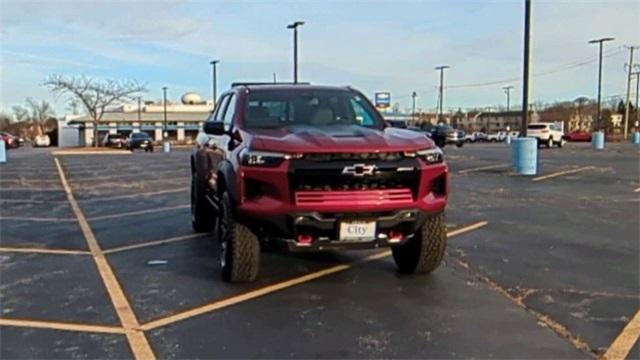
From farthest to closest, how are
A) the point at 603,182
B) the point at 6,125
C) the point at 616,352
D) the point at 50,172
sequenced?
the point at 6,125 → the point at 50,172 → the point at 603,182 → the point at 616,352

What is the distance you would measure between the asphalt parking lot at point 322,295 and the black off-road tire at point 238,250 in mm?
122

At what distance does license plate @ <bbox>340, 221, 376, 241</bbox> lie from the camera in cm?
546

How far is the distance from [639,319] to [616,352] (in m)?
0.85

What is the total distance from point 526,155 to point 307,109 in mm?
13387

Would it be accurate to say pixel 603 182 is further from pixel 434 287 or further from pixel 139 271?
pixel 139 271

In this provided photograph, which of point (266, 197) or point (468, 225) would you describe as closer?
point (266, 197)

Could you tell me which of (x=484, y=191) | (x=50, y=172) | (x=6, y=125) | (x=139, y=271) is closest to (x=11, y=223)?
(x=139, y=271)


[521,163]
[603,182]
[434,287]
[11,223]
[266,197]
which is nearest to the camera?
[266,197]

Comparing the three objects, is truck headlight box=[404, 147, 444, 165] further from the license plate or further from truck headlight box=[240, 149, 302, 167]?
truck headlight box=[240, 149, 302, 167]

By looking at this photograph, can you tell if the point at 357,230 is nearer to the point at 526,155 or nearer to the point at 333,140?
the point at 333,140

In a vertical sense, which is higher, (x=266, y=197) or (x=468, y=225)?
(x=266, y=197)

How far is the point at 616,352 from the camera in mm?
4328

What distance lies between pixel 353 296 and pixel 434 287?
803 mm

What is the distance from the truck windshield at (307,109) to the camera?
6.68m
